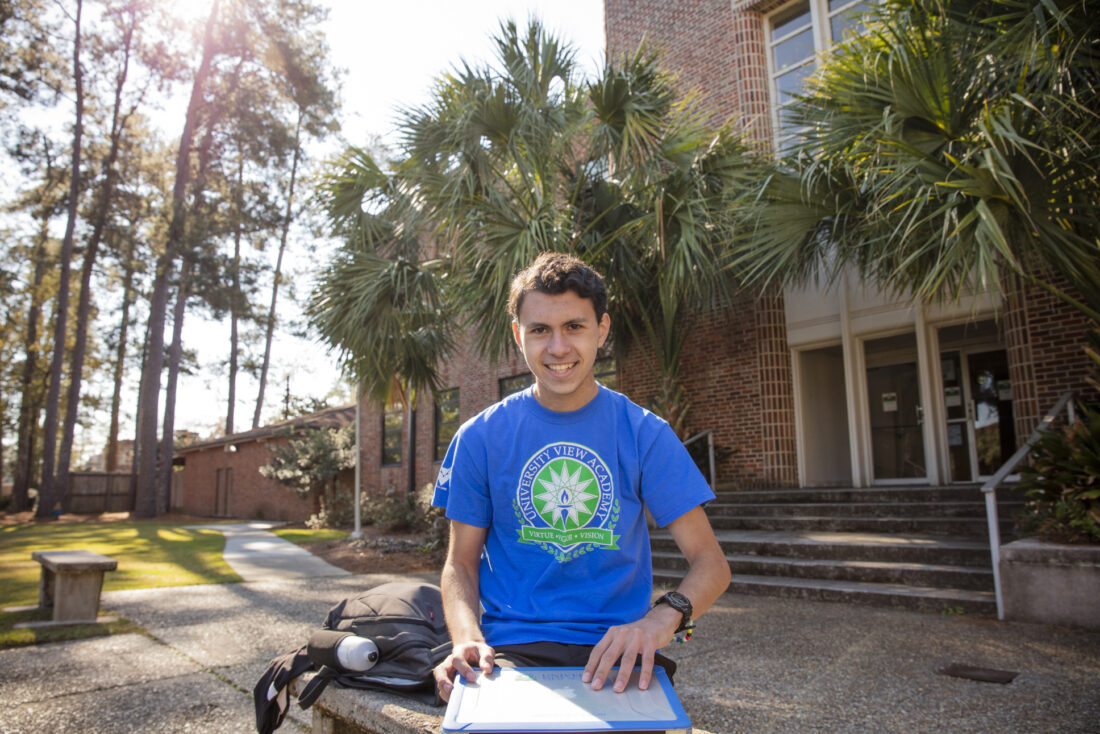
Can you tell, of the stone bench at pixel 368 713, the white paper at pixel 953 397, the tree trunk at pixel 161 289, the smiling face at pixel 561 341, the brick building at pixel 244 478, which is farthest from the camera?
the brick building at pixel 244 478

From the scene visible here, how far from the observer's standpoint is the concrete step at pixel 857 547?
253 inches

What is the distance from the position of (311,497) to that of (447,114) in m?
14.0

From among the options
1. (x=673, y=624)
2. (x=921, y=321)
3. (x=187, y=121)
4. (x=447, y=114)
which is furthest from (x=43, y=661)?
(x=187, y=121)

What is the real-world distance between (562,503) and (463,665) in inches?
17.9

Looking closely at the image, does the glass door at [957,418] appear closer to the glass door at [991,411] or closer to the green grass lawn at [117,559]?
the glass door at [991,411]

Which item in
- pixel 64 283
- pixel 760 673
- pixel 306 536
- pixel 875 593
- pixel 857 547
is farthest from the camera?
pixel 64 283

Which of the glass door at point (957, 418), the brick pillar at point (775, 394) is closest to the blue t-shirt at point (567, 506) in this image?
the brick pillar at point (775, 394)

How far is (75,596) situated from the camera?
5.59m

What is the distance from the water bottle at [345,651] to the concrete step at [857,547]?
6098 millimetres

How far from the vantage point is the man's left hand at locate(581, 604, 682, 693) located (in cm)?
137

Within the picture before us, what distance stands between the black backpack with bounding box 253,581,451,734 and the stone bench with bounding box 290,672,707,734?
0.03m

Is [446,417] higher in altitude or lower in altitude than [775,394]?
higher

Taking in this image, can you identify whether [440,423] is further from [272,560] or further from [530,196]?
[530,196]

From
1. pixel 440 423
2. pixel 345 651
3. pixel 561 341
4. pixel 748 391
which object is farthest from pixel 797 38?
pixel 345 651
